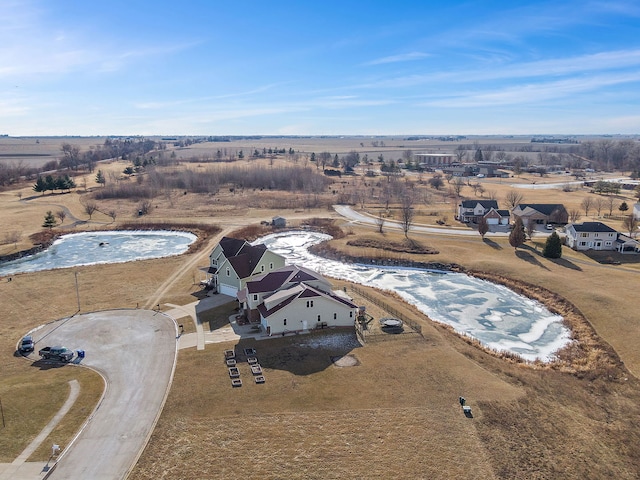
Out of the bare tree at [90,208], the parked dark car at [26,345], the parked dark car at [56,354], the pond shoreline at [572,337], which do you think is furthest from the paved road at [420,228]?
the parked dark car at [26,345]

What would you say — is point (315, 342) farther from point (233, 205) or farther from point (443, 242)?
point (233, 205)

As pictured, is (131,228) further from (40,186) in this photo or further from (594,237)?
(594,237)

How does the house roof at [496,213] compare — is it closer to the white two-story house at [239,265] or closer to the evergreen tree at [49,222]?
the white two-story house at [239,265]

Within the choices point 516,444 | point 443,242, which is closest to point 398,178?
point 443,242

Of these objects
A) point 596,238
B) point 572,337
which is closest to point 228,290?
point 572,337

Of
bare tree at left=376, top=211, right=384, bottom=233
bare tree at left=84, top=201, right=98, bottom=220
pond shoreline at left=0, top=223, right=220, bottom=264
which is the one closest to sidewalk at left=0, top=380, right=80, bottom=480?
pond shoreline at left=0, top=223, right=220, bottom=264

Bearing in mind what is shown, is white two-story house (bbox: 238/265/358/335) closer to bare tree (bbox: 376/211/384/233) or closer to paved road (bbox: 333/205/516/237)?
bare tree (bbox: 376/211/384/233)
